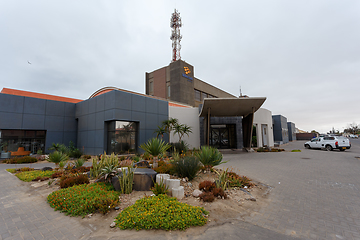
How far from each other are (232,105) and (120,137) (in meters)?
10.4

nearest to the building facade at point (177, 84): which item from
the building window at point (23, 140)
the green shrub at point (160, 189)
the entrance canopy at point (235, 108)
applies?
the entrance canopy at point (235, 108)

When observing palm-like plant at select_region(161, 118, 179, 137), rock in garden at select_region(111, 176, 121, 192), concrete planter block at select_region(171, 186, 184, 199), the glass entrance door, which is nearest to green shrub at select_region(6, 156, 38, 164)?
palm-like plant at select_region(161, 118, 179, 137)

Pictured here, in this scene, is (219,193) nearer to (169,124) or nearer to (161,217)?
(161,217)

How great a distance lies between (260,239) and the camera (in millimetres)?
2982

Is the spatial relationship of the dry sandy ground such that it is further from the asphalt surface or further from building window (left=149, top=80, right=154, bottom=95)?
building window (left=149, top=80, right=154, bottom=95)

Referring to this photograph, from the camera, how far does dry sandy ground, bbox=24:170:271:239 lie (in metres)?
3.21

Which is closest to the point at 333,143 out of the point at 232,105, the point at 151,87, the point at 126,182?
the point at 232,105

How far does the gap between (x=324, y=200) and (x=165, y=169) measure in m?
5.16

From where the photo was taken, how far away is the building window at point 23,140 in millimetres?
14148

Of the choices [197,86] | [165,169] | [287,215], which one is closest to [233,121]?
[165,169]

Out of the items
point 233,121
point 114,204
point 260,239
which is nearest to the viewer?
point 260,239

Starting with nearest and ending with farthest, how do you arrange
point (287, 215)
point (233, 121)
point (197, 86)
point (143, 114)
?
point (287, 215) → point (143, 114) → point (233, 121) → point (197, 86)

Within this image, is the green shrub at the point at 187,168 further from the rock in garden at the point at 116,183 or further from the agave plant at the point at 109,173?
the agave plant at the point at 109,173

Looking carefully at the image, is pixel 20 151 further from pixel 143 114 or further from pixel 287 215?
pixel 287 215
